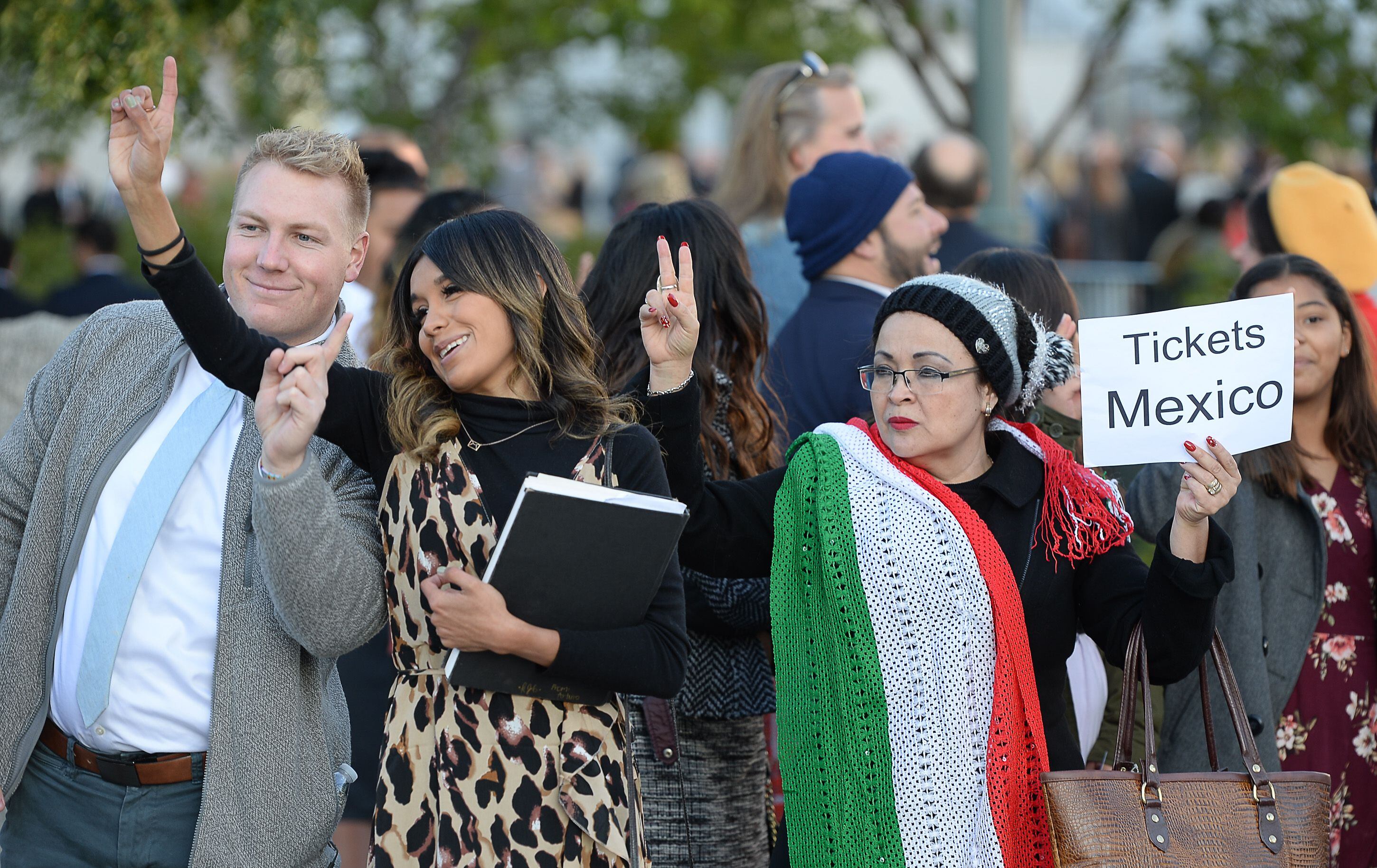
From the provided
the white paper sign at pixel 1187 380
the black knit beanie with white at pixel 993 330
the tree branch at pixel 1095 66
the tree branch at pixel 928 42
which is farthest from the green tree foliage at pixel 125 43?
the tree branch at pixel 1095 66

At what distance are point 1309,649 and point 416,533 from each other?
8.15 ft

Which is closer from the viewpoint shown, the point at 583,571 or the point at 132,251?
the point at 583,571

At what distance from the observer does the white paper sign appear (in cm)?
333

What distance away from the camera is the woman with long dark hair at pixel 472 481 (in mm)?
2844

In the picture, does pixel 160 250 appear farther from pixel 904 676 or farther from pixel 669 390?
pixel 904 676

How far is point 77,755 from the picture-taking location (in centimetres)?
306

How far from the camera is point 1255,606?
3.92 m

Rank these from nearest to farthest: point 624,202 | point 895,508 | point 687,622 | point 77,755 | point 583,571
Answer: point 583,571 < point 77,755 < point 895,508 < point 687,622 < point 624,202

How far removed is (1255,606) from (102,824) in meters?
2.85

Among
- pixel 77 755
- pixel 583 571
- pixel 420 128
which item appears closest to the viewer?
pixel 583 571

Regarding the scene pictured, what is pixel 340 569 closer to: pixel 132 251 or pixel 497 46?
pixel 497 46

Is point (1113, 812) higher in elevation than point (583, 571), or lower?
lower

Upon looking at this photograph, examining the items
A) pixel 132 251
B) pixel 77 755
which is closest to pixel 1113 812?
pixel 77 755

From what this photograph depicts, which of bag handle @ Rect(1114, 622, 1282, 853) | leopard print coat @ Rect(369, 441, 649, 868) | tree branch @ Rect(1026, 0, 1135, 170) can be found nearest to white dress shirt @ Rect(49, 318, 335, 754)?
leopard print coat @ Rect(369, 441, 649, 868)
